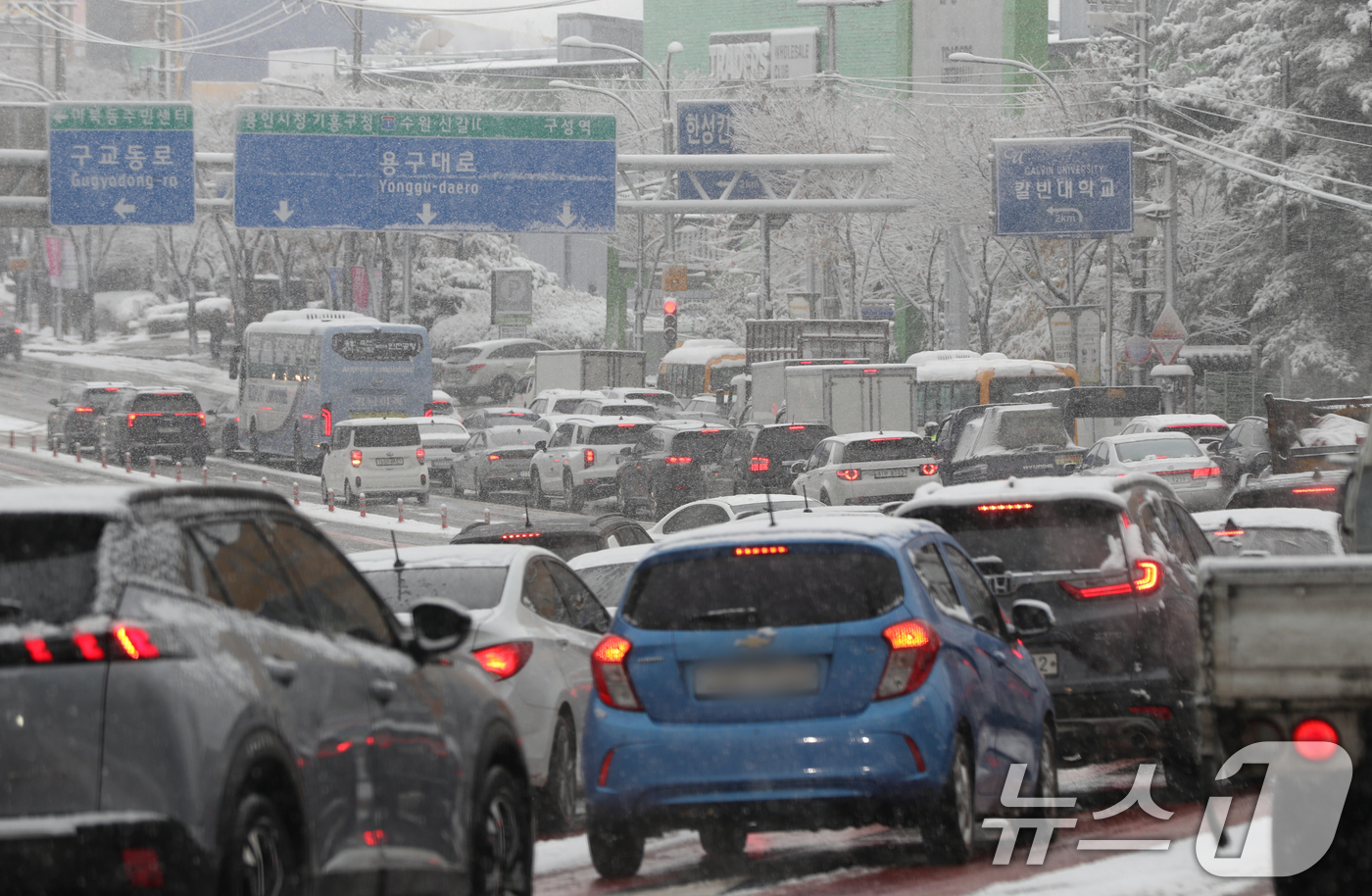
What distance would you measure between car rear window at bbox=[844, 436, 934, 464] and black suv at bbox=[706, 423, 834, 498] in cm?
418

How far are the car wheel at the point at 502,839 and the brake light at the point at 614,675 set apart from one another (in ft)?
3.31

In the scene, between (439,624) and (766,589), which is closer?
(439,624)

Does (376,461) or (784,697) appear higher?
(784,697)

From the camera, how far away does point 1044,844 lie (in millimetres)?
8086

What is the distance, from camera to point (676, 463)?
3431 centimetres

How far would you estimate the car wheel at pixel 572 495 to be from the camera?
121 feet

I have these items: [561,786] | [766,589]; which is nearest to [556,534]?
[561,786]

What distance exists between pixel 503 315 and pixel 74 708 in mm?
71342

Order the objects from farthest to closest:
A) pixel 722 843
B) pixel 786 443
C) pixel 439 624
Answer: pixel 786 443 < pixel 722 843 < pixel 439 624

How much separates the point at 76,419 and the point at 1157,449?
92.2ft

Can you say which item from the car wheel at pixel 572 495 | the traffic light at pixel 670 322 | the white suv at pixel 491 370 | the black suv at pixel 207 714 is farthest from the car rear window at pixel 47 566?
the white suv at pixel 491 370

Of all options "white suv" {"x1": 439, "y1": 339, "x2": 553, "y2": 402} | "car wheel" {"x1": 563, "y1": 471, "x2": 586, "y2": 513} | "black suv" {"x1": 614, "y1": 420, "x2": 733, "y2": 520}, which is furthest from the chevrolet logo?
"white suv" {"x1": 439, "y1": 339, "x2": 553, "y2": 402}

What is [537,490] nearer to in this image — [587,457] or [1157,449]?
[587,457]

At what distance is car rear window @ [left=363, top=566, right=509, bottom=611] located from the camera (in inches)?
378
